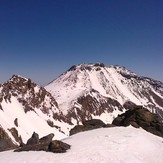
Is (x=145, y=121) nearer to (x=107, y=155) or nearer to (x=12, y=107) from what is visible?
(x=107, y=155)

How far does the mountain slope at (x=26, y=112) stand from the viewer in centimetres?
8049

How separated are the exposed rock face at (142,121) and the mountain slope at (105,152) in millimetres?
17268

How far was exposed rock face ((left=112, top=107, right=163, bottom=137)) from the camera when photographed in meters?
53.9

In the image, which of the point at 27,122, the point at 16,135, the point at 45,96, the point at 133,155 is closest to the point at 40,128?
the point at 27,122

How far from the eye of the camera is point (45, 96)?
12362 centimetres

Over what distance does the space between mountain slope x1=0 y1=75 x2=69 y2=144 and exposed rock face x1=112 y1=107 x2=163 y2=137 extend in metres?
29.3

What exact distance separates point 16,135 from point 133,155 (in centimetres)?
5270

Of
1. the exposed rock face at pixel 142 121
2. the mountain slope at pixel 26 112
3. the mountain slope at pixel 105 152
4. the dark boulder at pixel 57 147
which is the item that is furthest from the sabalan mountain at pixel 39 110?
the dark boulder at pixel 57 147

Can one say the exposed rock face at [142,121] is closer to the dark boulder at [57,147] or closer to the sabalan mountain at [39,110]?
the dark boulder at [57,147]

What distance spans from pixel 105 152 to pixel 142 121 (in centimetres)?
2988

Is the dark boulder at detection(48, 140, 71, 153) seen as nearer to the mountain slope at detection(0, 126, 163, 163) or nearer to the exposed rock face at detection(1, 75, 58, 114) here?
the mountain slope at detection(0, 126, 163, 163)

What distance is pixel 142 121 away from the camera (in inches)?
2239

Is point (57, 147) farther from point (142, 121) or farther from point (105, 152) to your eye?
point (142, 121)

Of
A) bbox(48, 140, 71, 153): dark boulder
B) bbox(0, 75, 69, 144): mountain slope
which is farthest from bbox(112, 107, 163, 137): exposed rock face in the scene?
bbox(0, 75, 69, 144): mountain slope
